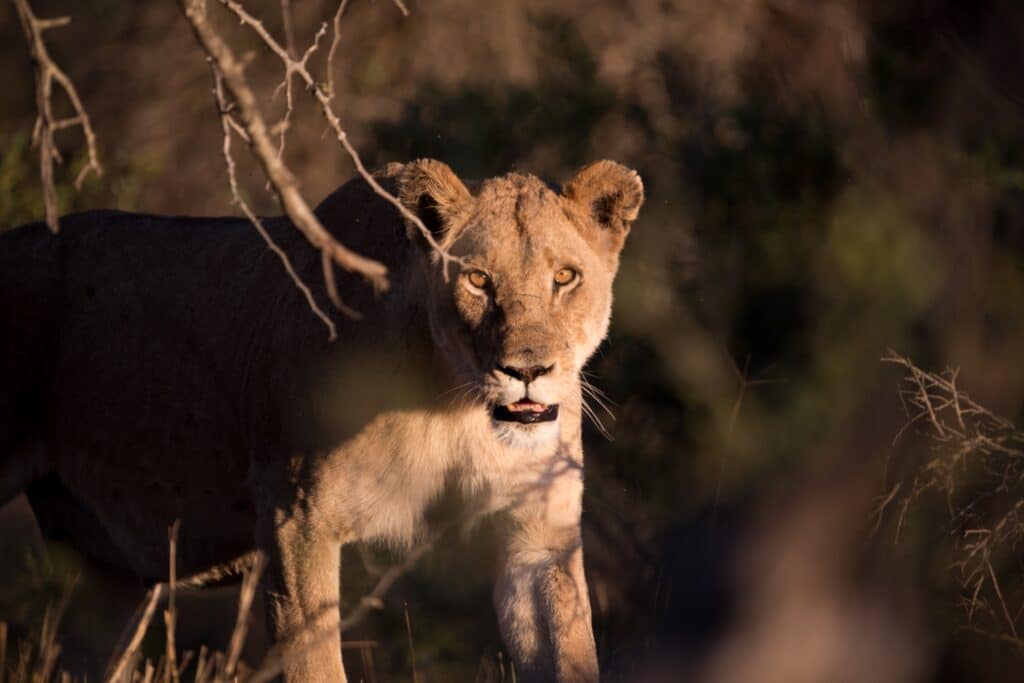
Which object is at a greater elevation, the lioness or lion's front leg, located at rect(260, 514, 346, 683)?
the lioness

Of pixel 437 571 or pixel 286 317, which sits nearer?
pixel 286 317

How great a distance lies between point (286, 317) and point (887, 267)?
9.71 ft

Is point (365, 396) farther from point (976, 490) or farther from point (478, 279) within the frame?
point (976, 490)

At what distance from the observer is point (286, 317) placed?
18.2 feet

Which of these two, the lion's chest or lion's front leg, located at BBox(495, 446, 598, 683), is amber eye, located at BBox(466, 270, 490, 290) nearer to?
the lion's chest

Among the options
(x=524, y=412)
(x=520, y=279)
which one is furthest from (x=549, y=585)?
(x=520, y=279)

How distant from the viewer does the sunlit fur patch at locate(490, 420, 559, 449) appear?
480cm

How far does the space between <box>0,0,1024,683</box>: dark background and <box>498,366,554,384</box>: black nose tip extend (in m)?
0.82

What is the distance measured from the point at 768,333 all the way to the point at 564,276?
3.14 m

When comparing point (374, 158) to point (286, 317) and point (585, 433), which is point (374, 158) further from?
point (286, 317)

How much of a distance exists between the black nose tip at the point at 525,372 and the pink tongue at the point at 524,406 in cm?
9

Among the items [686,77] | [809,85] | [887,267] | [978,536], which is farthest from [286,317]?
[809,85]

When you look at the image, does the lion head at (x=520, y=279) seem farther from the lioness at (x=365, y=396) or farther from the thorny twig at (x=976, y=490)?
the thorny twig at (x=976, y=490)

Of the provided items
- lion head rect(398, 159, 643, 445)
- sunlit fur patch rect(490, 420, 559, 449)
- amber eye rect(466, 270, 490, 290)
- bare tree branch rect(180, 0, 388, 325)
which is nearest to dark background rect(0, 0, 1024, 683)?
sunlit fur patch rect(490, 420, 559, 449)
